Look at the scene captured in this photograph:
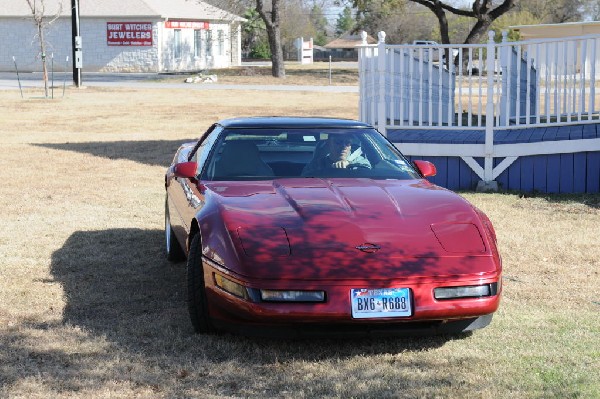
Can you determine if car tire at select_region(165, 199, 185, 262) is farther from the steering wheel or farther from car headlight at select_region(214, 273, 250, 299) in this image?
car headlight at select_region(214, 273, 250, 299)

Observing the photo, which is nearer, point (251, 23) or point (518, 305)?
point (518, 305)

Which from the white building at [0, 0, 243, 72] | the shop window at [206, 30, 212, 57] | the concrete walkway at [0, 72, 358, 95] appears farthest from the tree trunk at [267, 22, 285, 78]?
the shop window at [206, 30, 212, 57]

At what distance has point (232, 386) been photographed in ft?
17.6

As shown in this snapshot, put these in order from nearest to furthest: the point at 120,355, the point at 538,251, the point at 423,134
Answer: the point at 120,355
the point at 538,251
the point at 423,134

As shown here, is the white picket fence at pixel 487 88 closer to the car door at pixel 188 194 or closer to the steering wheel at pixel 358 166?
the car door at pixel 188 194

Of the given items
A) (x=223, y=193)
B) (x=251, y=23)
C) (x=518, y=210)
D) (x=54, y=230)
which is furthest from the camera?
(x=251, y=23)

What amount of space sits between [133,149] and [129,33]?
42.2m

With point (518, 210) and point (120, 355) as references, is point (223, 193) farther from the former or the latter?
point (518, 210)

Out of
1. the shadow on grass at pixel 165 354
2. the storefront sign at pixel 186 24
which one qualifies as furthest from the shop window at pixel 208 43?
the shadow on grass at pixel 165 354

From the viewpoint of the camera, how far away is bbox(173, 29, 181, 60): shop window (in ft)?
201

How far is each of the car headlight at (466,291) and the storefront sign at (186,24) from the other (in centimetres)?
5570

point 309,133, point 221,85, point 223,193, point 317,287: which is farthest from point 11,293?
point 221,85

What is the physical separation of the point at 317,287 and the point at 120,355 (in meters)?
1.26

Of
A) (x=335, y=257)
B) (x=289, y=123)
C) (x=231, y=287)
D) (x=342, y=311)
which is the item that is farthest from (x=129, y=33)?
(x=342, y=311)
